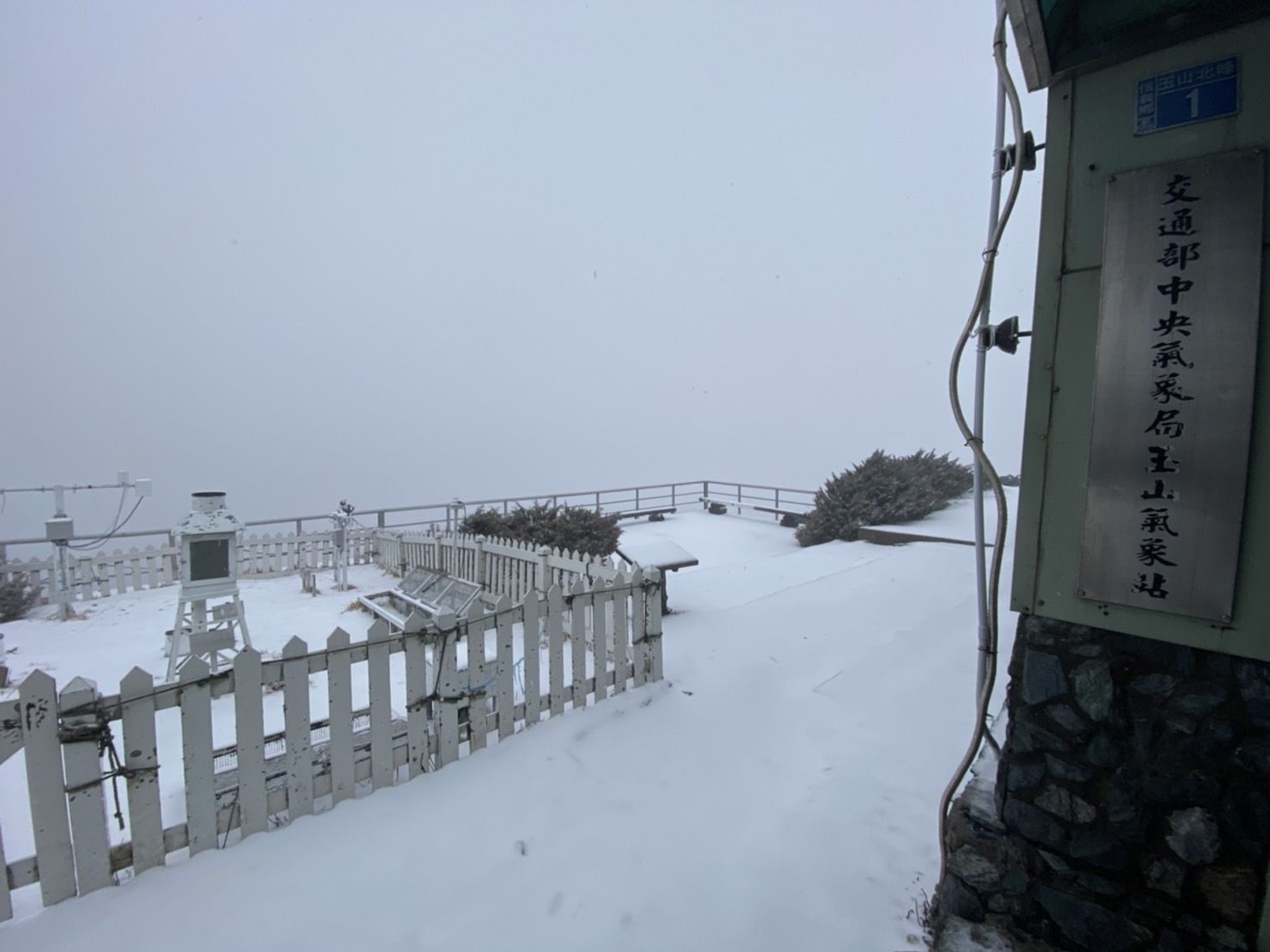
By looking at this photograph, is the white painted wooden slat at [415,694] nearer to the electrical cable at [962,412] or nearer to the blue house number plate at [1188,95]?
the electrical cable at [962,412]

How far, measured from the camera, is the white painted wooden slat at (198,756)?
8.47 ft

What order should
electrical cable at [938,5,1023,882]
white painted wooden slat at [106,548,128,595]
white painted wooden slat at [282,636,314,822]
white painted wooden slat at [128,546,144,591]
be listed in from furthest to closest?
1. white painted wooden slat at [128,546,144,591]
2. white painted wooden slat at [106,548,128,595]
3. white painted wooden slat at [282,636,314,822]
4. electrical cable at [938,5,1023,882]

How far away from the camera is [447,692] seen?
134 inches

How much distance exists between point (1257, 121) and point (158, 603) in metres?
11.5

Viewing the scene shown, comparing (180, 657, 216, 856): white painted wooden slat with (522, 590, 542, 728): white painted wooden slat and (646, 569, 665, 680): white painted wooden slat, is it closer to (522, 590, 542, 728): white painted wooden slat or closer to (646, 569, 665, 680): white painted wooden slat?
(522, 590, 542, 728): white painted wooden slat

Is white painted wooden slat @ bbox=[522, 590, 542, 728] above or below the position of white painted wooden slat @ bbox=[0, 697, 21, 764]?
below

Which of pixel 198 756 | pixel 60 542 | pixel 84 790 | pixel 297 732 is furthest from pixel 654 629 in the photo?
pixel 60 542

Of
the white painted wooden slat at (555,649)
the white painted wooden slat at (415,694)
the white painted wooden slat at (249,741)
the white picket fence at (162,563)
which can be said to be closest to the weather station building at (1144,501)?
the white painted wooden slat at (555,649)

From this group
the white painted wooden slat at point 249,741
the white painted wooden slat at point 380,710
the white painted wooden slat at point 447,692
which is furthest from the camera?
the white painted wooden slat at point 447,692

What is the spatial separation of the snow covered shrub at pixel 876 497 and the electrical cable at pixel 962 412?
906 centimetres

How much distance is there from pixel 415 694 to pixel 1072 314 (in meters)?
3.51

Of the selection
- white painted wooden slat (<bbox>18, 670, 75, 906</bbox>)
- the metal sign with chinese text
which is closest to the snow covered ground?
white painted wooden slat (<bbox>18, 670, 75, 906</bbox>)

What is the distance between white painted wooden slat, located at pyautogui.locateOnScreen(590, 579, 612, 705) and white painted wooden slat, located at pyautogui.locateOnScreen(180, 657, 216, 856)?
2.28 m

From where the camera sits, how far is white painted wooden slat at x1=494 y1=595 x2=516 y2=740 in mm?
3658
